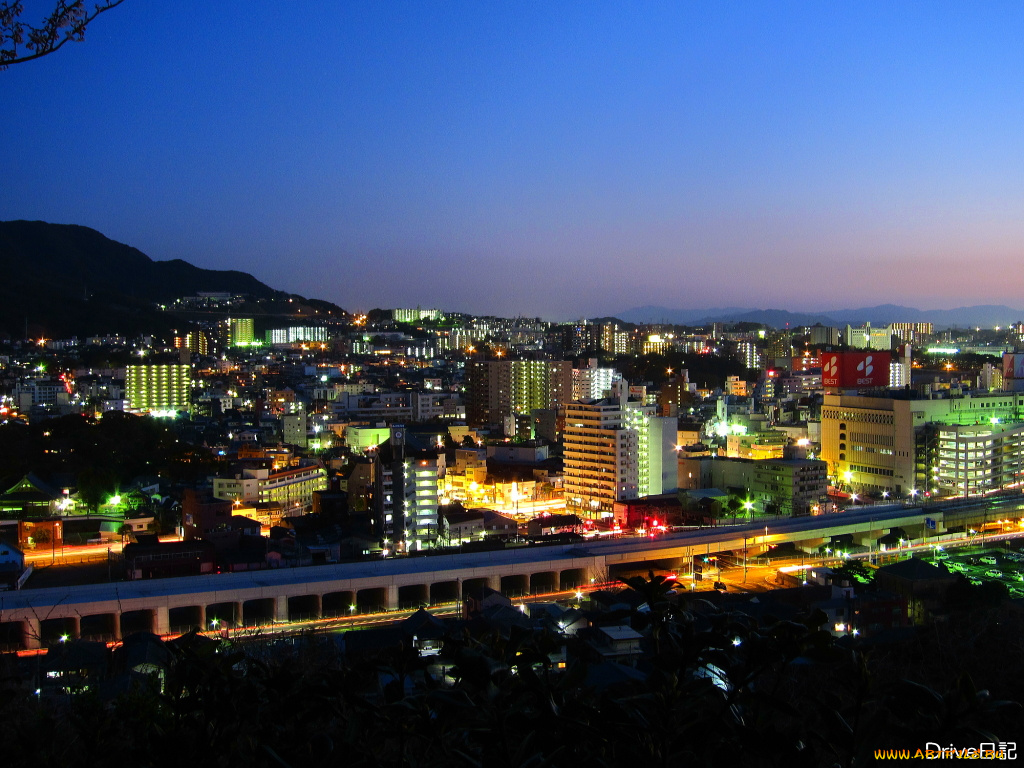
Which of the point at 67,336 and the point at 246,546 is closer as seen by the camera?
the point at 246,546

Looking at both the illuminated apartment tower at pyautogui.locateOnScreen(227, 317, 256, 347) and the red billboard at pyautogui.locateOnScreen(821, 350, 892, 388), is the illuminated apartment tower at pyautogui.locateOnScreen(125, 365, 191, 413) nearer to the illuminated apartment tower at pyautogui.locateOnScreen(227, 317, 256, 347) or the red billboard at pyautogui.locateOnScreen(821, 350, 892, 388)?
the red billboard at pyautogui.locateOnScreen(821, 350, 892, 388)

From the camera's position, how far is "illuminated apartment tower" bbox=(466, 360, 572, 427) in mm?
20031

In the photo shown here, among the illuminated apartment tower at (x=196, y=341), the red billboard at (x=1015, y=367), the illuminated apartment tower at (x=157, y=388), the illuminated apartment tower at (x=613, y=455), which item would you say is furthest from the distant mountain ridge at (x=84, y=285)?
the red billboard at (x=1015, y=367)

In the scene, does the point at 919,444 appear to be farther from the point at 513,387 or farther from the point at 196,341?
the point at 196,341

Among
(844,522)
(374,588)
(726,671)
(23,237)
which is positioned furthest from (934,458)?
(23,237)

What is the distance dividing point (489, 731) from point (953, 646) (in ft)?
15.8

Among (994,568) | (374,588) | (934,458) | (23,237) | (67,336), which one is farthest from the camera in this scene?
(23,237)

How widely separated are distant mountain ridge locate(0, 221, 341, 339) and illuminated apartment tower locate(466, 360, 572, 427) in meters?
13.7

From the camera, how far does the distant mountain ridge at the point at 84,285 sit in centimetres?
2688

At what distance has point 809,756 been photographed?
785 mm

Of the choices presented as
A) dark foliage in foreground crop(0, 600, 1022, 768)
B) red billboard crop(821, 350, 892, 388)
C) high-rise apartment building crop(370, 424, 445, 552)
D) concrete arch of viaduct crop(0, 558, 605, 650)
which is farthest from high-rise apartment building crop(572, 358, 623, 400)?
dark foliage in foreground crop(0, 600, 1022, 768)

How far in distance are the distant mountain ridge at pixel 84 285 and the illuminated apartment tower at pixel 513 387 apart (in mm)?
13712

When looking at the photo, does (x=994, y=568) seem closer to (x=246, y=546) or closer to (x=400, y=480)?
(x=400, y=480)

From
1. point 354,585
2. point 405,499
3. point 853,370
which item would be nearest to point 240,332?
point 853,370
